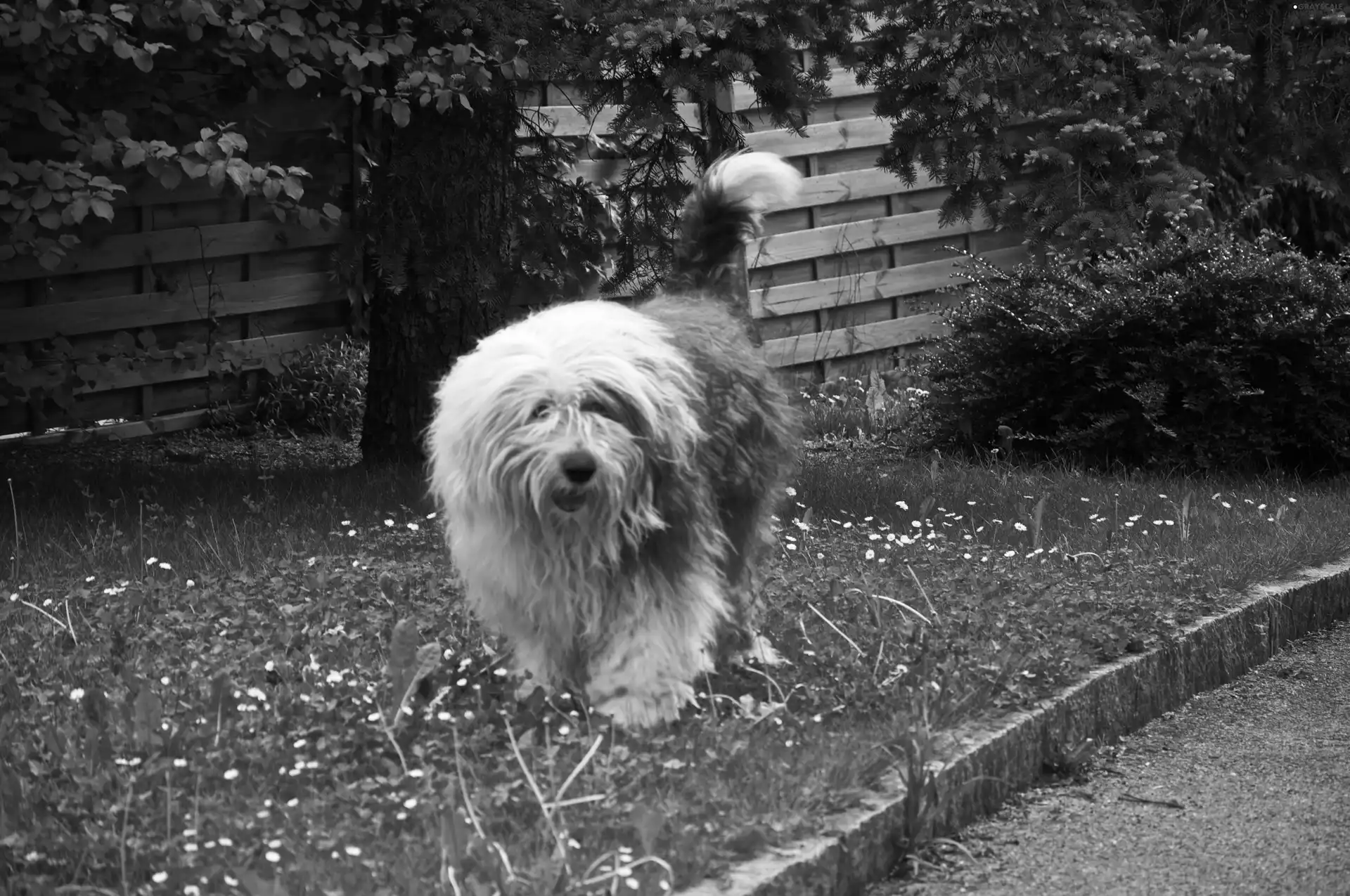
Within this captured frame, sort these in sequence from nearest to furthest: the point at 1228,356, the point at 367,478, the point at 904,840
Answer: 1. the point at 904,840
2. the point at 367,478
3. the point at 1228,356

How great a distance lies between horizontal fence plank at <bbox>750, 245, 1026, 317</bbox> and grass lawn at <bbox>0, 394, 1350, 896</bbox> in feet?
12.7

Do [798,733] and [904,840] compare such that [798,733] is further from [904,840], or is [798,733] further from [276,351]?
[276,351]

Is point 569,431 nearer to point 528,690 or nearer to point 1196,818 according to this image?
point 528,690

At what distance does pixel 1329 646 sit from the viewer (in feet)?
18.9

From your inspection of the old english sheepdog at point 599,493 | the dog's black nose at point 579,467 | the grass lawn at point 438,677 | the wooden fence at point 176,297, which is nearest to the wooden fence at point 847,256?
the wooden fence at point 176,297

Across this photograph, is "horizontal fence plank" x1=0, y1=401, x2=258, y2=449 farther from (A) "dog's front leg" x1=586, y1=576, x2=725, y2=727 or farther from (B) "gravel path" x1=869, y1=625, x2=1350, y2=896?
(B) "gravel path" x1=869, y1=625, x2=1350, y2=896

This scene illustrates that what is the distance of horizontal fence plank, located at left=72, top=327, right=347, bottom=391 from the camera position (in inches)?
353

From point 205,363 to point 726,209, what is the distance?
16.9ft

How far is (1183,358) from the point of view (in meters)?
8.12

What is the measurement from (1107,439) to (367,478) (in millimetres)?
3799

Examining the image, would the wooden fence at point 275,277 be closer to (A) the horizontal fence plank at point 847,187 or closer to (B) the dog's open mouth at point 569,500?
(A) the horizontal fence plank at point 847,187

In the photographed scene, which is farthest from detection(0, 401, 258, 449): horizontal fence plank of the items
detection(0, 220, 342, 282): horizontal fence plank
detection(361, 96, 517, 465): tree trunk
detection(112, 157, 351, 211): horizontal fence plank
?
detection(361, 96, 517, 465): tree trunk

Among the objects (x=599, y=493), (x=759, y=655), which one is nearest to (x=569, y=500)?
(x=599, y=493)

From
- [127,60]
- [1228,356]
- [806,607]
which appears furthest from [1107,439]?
[127,60]
